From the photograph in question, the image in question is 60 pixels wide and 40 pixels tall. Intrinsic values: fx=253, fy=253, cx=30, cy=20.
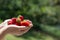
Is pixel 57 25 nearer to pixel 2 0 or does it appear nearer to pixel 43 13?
pixel 43 13

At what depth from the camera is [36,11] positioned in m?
3.04

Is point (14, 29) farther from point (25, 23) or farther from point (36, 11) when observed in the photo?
point (36, 11)

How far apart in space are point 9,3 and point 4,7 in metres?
0.08

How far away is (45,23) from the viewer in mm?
3260

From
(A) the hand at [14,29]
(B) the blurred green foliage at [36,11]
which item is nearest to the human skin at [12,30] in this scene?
(A) the hand at [14,29]

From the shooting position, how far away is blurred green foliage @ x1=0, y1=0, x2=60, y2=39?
300 cm

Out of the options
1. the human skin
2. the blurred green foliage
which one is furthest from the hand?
the blurred green foliage

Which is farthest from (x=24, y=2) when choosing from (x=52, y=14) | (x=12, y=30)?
(x=12, y=30)

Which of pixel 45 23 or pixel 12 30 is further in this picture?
pixel 45 23

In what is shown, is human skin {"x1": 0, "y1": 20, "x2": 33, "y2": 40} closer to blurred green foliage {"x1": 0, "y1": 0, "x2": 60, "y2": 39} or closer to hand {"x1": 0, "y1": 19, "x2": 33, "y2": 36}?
hand {"x1": 0, "y1": 19, "x2": 33, "y2": 36}

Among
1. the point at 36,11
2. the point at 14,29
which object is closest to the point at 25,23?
the point at 14,29

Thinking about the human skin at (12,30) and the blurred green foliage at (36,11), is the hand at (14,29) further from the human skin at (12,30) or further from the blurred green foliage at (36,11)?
the blurred green foliage at (36,11)

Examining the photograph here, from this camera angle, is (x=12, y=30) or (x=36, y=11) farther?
(x=36, y=11)

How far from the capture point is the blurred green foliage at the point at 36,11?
9.84 feet
